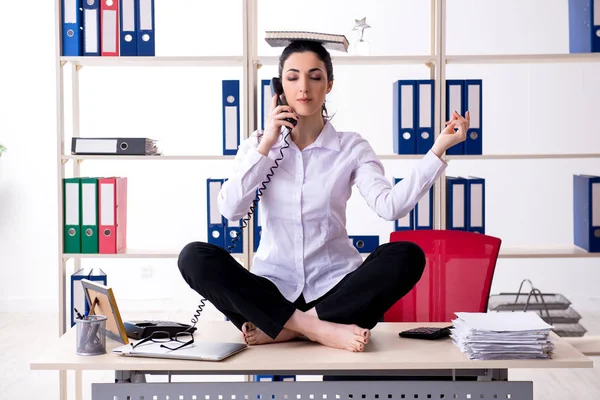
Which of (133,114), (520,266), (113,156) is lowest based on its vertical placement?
(520,266)

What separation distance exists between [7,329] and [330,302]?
356 cm

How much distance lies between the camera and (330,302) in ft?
6.72

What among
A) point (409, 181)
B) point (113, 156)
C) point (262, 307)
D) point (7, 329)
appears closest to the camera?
point (262, 307)

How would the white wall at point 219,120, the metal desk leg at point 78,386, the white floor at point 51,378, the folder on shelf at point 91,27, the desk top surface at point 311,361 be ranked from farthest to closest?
the white wall at point 219,120, the white floor at point 51,378, the folder on shelf at point 91,27, the metal desk leg at point 78,386, the desk top surface at point 311,361

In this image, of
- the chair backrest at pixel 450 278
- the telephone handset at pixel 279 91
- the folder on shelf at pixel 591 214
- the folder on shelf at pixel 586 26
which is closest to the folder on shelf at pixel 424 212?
the folder on shelf at pixel 591 214

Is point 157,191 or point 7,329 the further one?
point 157,191

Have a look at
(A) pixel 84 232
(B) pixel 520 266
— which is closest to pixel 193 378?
(A) pixel 84 232

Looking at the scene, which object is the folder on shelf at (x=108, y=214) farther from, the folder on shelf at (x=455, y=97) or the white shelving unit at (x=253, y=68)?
the folder on shelf at (x=455, y=97)

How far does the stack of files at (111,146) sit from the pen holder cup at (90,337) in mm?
1552

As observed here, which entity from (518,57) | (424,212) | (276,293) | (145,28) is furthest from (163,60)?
(276,293)

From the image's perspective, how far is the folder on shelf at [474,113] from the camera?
334 centimetres

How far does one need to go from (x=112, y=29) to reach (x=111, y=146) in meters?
0.50

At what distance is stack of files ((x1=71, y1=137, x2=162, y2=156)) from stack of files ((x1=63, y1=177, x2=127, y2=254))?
0.12m

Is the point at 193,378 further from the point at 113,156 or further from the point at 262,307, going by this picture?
the point at 262,307
